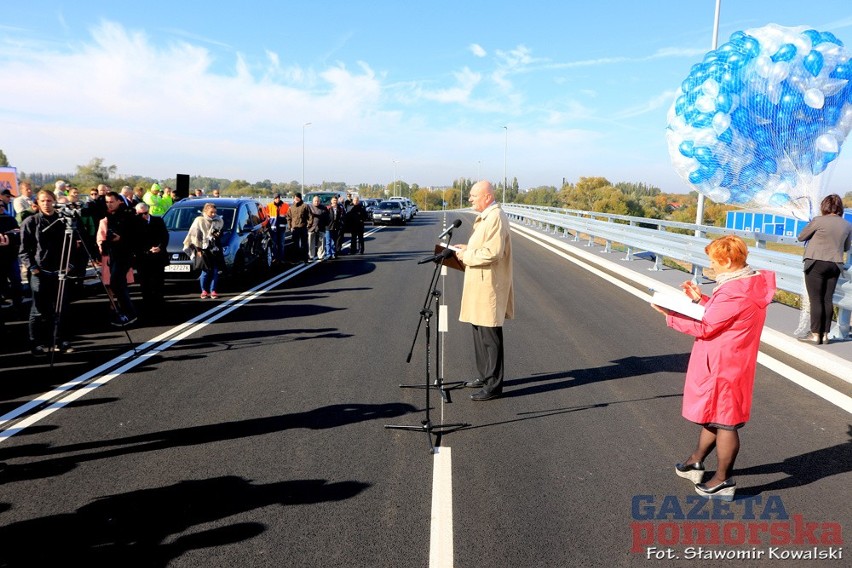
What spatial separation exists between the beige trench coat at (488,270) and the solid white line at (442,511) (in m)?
1.48

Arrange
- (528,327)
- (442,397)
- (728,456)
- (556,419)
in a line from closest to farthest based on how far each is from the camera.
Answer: (728,456) < (556,419) < (442,397) < (528,327)

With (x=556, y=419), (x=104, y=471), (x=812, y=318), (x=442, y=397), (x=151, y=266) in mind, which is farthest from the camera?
(x=151, y=266)

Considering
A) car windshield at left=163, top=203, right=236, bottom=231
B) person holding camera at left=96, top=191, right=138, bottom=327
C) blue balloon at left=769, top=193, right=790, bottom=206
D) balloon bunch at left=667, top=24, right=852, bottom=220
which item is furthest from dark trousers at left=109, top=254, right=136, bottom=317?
blue balloon at left=769, top=193, right=790, bottom=206

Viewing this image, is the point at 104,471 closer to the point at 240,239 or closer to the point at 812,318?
the point at 812,318

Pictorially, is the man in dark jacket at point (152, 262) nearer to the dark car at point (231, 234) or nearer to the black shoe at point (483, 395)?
the dark car at point (231, 234)

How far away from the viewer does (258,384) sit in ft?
20.6

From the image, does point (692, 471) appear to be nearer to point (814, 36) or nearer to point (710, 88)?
point (710, 88)

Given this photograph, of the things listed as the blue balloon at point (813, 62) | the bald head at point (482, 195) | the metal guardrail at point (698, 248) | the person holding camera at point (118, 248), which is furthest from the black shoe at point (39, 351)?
the blue balloon at point (813, 62)

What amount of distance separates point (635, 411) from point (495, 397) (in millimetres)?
1271

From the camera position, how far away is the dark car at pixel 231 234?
40.0 ft

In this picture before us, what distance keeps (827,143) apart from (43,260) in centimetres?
951

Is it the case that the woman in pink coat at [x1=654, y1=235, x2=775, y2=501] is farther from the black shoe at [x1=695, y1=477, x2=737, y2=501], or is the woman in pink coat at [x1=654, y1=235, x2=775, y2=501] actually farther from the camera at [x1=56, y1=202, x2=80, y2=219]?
the camera at [x1=56, y1=202, x2=80, y2=219]

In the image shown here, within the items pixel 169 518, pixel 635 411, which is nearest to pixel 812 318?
pixel 635 411

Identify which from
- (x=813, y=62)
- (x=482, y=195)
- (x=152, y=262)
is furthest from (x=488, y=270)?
(x=152, y=262)
